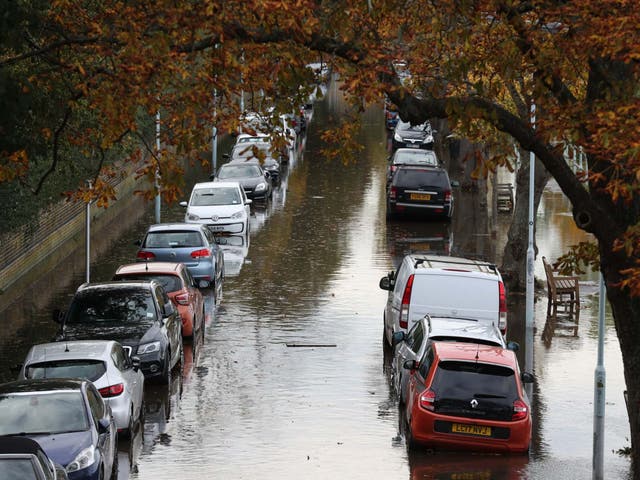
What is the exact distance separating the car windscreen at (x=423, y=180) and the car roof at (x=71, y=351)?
23.5 metres

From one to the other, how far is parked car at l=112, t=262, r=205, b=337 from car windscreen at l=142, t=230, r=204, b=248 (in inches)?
165

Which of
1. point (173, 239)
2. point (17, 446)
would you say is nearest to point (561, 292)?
point (173, 239)

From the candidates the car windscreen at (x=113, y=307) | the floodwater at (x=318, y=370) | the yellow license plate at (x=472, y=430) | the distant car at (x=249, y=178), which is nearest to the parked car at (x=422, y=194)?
the floodwater at (x=318, y=370)

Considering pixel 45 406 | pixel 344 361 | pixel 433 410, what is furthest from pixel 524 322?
pixel 45 406

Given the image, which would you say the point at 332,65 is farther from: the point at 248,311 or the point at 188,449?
the point at 248,311

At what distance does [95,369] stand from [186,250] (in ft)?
39.5

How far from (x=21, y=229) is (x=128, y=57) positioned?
15.8 metres

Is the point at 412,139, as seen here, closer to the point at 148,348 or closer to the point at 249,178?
the point at 249,178

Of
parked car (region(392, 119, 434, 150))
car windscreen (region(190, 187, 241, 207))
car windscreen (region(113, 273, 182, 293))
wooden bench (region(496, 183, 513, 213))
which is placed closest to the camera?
car windscreen (region(113, 273, 182, 293))

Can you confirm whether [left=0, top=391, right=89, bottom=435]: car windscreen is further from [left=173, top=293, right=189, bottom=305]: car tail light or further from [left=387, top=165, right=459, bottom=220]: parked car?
[left=387, top=165, right=459, bottom=220]: parked car

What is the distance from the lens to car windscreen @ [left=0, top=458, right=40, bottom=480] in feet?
42.1

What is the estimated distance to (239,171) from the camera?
4678cm

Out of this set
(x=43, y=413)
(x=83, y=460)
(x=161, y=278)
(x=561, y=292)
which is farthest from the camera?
(x=561, y=292)

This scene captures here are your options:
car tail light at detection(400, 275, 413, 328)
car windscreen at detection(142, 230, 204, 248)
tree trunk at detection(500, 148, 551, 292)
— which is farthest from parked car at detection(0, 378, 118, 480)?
tree trunk at detection(500, 148, 551, 292)
